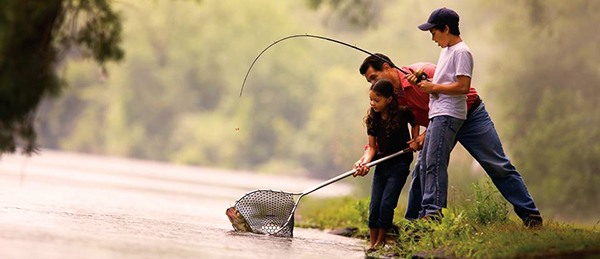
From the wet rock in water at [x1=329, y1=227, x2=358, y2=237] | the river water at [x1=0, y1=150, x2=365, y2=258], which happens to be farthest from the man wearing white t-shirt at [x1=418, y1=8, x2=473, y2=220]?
the wet rock in water at [x1=329, y1=227, x2=358, y2=237]

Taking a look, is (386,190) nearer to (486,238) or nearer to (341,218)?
(486,238)

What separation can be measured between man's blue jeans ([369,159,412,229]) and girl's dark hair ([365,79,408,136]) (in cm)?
33

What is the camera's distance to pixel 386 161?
33.1 feet

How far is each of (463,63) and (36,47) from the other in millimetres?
3522

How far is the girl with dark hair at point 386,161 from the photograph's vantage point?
9.92m

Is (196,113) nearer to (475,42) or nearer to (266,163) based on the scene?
(266,163)

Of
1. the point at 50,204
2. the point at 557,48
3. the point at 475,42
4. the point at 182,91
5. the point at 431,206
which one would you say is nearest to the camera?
the point at 431,206

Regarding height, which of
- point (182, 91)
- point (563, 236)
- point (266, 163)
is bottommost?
point (563, 236)

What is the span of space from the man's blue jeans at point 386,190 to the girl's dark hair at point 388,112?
0.33 metres

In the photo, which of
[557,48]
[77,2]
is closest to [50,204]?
[77,2]

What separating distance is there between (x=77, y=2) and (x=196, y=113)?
6874cm

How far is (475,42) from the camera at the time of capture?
170 feet

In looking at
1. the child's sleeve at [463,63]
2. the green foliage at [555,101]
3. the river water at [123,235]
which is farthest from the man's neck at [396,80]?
the green foliage at [555,101]

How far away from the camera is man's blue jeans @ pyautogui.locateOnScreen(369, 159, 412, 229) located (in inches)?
391
